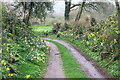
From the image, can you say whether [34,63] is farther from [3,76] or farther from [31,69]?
[3,76]

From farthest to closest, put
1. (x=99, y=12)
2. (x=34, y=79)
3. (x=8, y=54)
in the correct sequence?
(x=99, y=12), (x=8, y=54), (x=34, y=79)

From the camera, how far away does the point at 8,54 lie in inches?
297

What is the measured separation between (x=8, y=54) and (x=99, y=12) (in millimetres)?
20556

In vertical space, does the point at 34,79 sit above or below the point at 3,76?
→ below

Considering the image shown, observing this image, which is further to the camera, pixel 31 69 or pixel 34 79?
pixel 31 69

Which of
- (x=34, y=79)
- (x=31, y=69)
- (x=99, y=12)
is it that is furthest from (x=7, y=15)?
(x=99, y=12)

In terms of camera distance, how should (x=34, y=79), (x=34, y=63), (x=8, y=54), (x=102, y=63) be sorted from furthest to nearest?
(x=102, y=63) < (x=34, y=63) < (x=8, y=54) < (x=34, y=79)

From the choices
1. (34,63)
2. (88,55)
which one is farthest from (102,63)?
(34,63)

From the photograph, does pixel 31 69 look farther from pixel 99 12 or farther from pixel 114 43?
pixel 99 12

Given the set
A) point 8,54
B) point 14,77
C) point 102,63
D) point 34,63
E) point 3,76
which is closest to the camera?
point 3,76

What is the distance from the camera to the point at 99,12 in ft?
83.3

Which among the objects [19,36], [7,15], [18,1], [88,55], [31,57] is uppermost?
[18,1]

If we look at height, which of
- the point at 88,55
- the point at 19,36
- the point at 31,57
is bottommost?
the point at 88,55

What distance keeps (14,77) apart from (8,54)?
1.64 m
